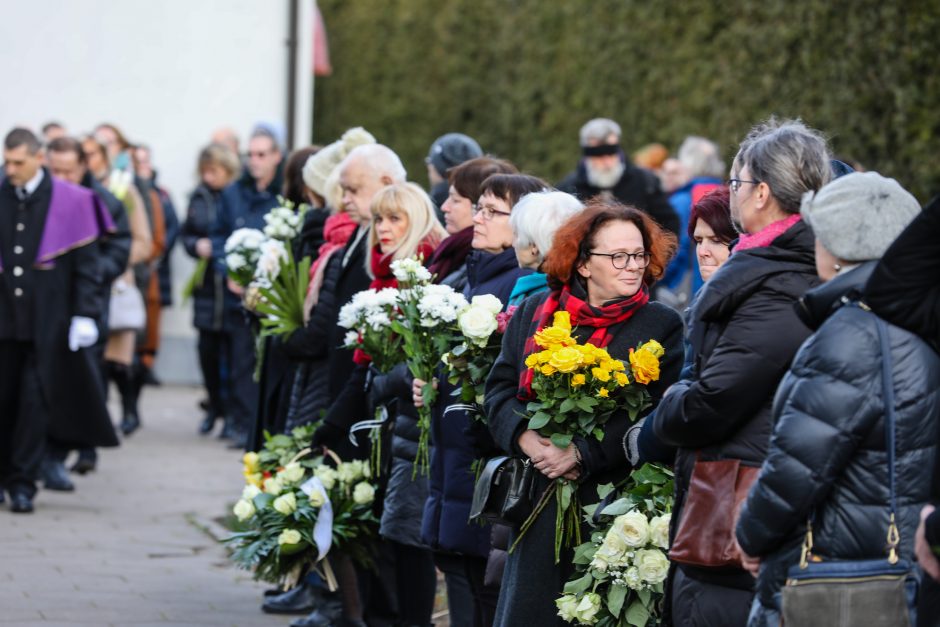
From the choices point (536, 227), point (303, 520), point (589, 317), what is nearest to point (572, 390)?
point (589, 317)

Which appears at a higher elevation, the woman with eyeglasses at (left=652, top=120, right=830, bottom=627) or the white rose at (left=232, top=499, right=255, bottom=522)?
the woman with eyeglasses at (left=652, top=120, right=830, bottom=627)

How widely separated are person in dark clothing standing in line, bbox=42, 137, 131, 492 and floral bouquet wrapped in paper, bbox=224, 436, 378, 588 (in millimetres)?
3968

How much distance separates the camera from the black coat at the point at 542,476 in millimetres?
5523

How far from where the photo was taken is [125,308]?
14.1 metres

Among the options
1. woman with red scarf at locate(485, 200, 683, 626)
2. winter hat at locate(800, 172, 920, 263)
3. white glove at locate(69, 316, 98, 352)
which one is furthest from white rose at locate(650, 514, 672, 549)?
white glove at locate(69, 316, 98, 352)

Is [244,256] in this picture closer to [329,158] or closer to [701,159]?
[329,158]

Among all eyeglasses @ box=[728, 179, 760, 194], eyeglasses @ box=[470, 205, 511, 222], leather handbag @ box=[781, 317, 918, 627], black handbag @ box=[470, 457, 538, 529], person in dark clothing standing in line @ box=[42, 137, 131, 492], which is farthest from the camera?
person in dark clothing standing in line @ box=[42, 137, 131, 492]

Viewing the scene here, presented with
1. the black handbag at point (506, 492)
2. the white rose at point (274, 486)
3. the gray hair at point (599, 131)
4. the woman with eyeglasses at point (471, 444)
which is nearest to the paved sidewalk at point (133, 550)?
Answer: the white rose at point (274, 486)

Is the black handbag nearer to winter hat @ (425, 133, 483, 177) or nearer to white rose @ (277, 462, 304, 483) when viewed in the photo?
white rose @ (277, 462, 304, 483)

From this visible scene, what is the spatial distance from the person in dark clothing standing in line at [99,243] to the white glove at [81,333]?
0.32 metres

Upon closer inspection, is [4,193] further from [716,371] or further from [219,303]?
[716,371]

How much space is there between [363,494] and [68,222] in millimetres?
4345

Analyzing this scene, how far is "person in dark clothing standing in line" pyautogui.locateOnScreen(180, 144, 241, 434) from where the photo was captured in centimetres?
1440

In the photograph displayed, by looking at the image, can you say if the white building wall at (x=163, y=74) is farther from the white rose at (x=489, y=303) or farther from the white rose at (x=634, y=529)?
the white rose at (x=634, y=529)
